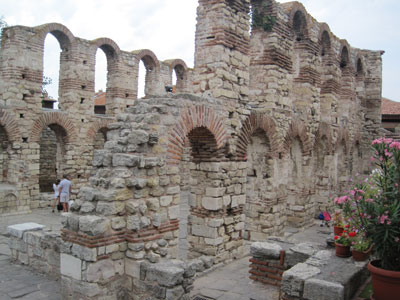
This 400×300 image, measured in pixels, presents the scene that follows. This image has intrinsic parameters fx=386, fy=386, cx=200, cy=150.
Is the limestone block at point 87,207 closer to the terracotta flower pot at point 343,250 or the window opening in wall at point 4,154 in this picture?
the terracotta flower pot at point 343,250

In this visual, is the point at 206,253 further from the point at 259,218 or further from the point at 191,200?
the point at 259,218

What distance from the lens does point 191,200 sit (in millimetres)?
8133

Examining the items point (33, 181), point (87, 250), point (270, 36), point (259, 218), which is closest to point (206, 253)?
point (259, 218)

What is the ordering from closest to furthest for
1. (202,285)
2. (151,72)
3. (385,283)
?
(385,283) < (202,285) < (151,72)

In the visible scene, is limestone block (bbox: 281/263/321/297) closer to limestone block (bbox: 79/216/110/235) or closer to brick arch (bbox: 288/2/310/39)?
limestone block (bbox: 79/216/110/235)

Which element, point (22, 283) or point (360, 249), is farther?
point (22, 283)

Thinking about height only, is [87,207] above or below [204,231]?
above

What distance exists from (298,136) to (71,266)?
807 cm

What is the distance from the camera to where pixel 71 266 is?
17.6ft

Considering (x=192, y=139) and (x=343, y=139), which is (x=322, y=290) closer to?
(x=192, y=139)

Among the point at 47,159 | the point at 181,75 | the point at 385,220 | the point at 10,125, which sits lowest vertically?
the point at 385,220

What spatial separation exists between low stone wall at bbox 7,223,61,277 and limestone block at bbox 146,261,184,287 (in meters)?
1.99

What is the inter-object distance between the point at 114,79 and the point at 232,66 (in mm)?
7981

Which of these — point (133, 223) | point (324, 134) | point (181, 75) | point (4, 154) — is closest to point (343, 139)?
point (324, 134)
